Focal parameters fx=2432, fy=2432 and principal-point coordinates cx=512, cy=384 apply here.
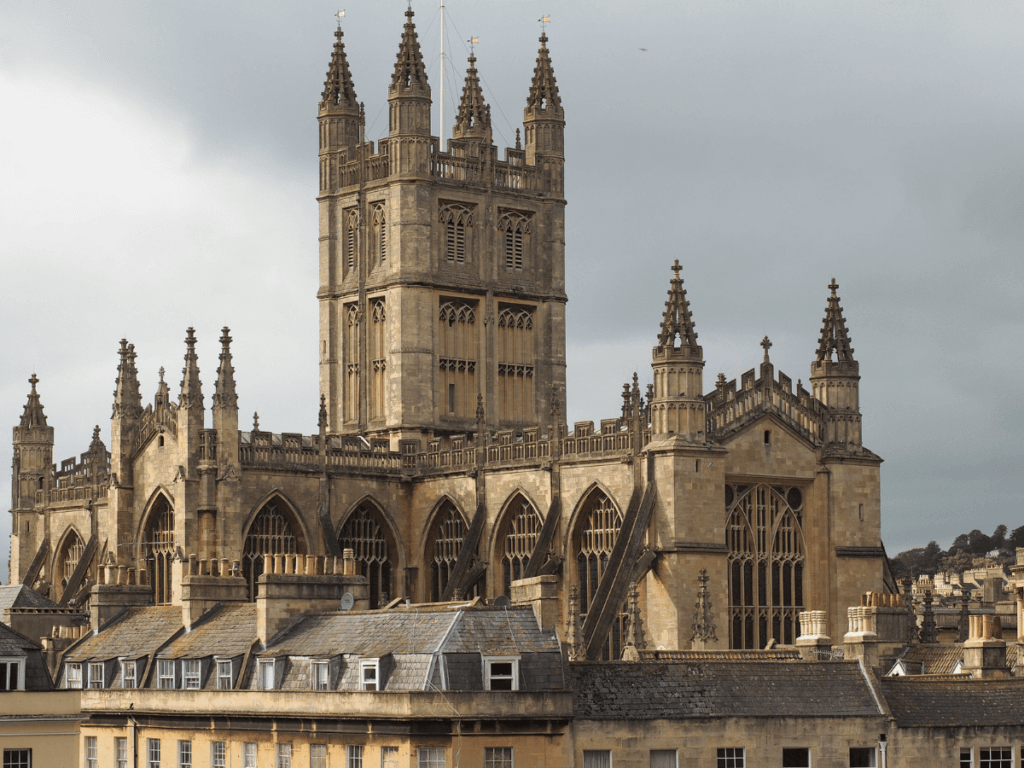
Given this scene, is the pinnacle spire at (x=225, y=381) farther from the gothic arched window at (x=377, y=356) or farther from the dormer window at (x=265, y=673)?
the dormer window at (x=265, y=673)

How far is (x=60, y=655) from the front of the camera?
226 feet

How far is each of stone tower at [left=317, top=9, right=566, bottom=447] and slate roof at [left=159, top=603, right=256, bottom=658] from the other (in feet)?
117

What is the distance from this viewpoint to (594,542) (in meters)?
87.8

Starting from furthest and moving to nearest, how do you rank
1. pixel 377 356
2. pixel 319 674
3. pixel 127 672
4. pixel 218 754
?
1. pixel 377 356
2. pixel 127 672
3. pixel 218 754
4. pixel 319 674

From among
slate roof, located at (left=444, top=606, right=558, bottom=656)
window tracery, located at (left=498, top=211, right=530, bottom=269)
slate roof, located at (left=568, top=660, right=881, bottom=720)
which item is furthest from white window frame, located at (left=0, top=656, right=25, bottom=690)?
window tracery, located at (left=498, top=211, right=530, bottom=269)

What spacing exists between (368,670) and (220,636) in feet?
27.5

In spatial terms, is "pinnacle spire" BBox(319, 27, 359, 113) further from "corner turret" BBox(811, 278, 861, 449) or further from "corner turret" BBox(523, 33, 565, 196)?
"corner turret" BBox(811, 278, 861, 449)

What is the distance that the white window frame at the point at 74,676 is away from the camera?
66000mm

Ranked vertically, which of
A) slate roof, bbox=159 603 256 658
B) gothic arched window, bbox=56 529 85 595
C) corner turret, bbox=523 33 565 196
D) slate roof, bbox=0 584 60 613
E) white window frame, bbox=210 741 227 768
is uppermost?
corner turret, bbox=523 33 565 196

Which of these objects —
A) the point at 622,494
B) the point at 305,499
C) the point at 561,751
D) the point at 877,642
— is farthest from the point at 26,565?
the point at 561,751

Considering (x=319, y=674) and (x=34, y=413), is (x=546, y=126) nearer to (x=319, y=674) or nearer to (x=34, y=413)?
(x=34, y=413)

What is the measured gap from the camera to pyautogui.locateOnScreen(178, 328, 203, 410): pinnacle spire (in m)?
90.9

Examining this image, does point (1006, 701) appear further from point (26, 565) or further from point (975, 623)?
point (26, 565)

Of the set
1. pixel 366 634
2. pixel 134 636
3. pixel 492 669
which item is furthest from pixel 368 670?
pixel 134 636
